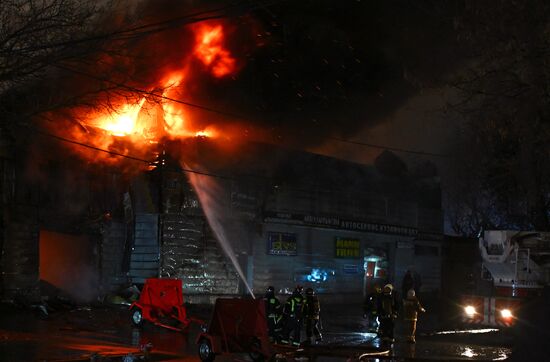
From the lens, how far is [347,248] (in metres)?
27.4

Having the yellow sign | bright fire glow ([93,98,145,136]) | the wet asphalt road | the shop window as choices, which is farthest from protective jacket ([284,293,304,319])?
the shop window

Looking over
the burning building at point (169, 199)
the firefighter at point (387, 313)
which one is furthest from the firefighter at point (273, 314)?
the burning building at point (169, 199)

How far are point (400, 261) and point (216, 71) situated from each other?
39.3 ft

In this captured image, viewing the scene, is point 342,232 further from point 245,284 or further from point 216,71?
point 216,71

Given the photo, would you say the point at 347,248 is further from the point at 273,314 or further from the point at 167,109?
the point at 273,314

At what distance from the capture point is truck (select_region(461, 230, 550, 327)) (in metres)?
17.6

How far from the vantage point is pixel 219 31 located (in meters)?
25.9

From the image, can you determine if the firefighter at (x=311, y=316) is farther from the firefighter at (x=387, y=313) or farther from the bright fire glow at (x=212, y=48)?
the bright fire glow at (x=212, y=48)

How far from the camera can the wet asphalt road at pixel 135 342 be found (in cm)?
1215

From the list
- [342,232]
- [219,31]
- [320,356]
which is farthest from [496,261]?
[219,31]

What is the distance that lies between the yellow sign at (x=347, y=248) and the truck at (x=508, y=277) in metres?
8.54

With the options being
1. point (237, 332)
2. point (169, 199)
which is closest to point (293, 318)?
point (237, 332)

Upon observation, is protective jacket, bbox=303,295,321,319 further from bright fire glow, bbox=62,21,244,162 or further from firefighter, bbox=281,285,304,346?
bright fire glow, bbox=62,21,244,162

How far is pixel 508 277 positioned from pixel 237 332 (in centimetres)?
941
